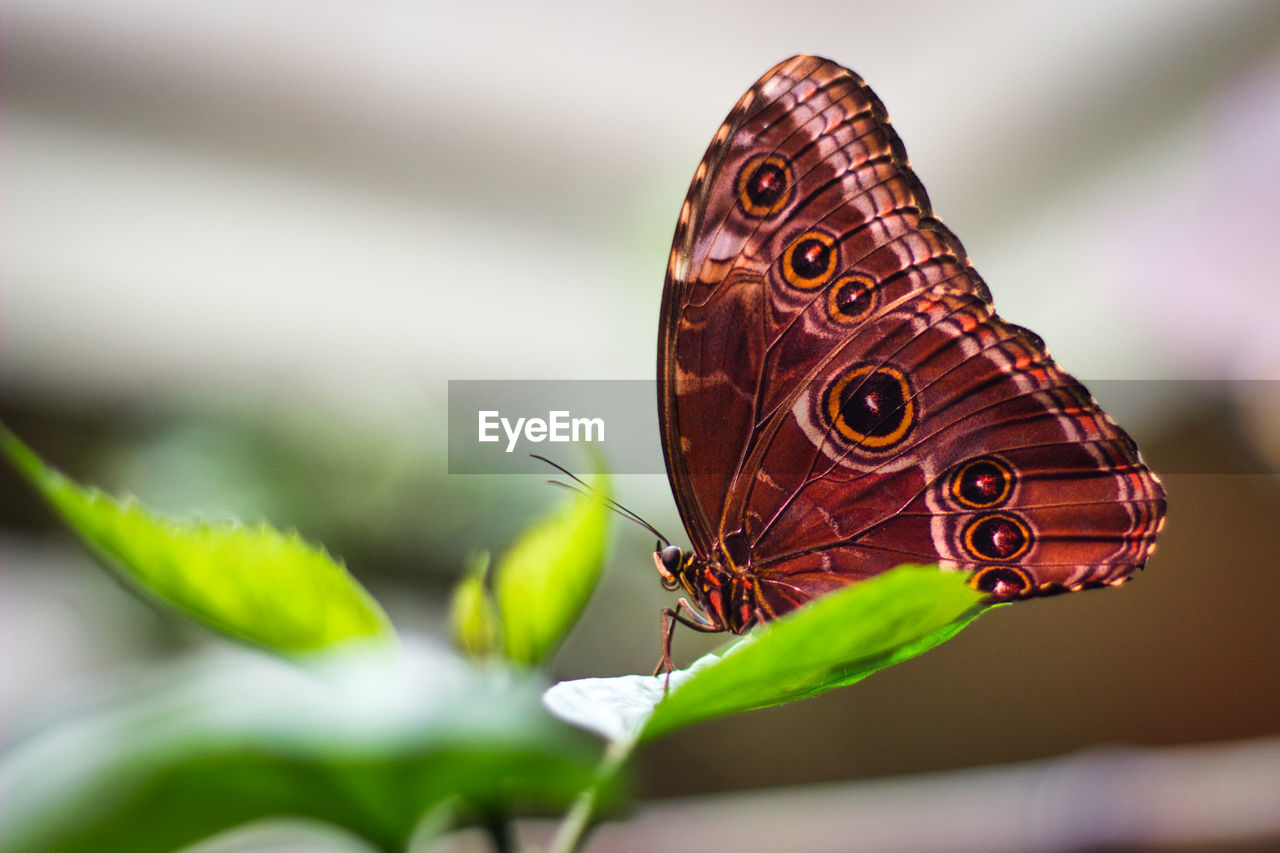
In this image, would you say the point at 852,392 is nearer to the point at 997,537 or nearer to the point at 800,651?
the point at 997,537

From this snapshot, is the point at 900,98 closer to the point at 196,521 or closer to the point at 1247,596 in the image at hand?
the point at 1247,596

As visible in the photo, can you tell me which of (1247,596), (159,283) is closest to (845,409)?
(1247,596)

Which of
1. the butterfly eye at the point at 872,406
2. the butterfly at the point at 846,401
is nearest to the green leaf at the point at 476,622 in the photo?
the butterfly at the point at 846,401

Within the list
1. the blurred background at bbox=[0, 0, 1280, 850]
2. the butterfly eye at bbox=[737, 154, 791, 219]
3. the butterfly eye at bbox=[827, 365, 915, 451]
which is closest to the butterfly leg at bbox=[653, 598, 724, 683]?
the butterfly eye at bbox=[827, 365, 915, 451]

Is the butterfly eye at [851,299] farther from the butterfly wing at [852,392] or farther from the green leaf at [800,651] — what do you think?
the green leaf at [800,651]

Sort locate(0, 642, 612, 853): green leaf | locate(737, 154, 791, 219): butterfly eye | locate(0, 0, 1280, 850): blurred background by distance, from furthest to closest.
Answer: locate(0, 0, 1280, 850): blurred background < locate(737, 154, 791, 219): butterfly eye < locate(0, 642, 612, 853): green leaf

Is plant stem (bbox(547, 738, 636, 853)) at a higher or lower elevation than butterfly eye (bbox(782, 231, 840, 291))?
lower

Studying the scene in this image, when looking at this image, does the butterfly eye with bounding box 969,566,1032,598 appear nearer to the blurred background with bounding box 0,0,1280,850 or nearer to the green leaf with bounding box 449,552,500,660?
the green leaf with bounding box 449,552,500,660
